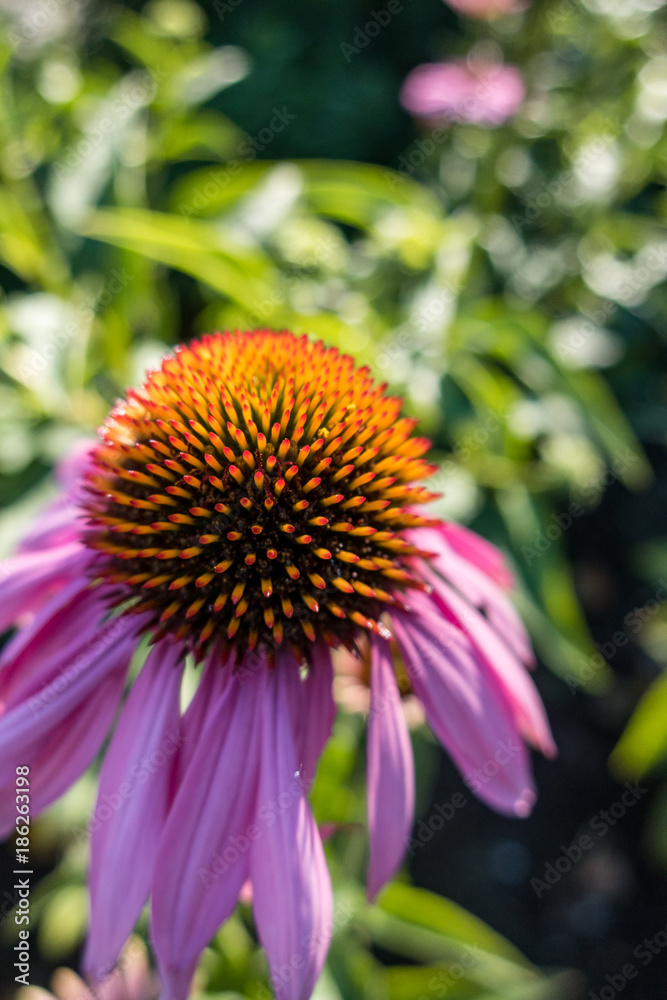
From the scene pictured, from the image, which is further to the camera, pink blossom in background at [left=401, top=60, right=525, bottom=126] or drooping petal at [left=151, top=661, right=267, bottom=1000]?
pink blossom in background at [left=401, top=60, right=525, bottom=126]

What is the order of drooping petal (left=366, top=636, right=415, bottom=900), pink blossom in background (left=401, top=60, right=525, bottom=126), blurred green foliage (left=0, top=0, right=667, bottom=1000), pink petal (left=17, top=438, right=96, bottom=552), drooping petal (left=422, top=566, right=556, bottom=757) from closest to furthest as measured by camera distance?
drooping petal (left=366, top=636, right=415, bottom=900)
drooping petal (left=422, top=566, right=556, bottom=757)
pink petal (left=17, top=438, right=96, bottom=552)
blurred green foliage (left=0, top=0, right=667, bottom=1000)
pink blossom in background (left=401, top=60, right=525, bottom=126)

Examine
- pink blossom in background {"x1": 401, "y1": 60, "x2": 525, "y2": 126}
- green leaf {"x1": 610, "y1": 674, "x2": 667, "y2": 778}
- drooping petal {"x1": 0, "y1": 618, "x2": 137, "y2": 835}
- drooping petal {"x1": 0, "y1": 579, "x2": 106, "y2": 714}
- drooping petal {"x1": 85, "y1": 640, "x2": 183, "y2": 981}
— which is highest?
pink blossom in background {"x1": 401, "y1": 60, "x2": 525, "y2": 126}

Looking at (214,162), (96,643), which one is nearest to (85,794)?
(96,643)

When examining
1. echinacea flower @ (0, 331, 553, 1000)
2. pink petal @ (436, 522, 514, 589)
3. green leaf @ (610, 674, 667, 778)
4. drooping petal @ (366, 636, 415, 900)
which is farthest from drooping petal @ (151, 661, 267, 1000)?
green leaf @ (610, 674, 667, 778)

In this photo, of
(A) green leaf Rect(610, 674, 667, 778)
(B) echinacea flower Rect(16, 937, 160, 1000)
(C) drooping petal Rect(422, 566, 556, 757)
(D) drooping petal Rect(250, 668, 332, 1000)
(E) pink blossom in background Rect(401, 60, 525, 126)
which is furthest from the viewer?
(E) pink blossom in background Rect(401, 60, 525, 126)

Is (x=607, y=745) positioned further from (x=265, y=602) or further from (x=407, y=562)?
(x=265, y=602)

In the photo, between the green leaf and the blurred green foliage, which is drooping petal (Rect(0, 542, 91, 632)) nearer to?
the blurred green foliage

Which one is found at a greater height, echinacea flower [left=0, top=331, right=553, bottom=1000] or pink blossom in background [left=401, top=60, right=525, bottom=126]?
pink blossom in background [left=401, top=60, right=525, bottom=126]

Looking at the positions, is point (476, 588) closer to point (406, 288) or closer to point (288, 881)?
point (288, 881)
